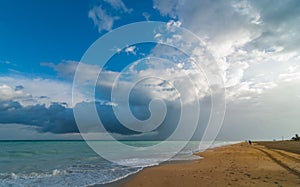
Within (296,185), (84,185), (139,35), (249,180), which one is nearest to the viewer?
(296,185)

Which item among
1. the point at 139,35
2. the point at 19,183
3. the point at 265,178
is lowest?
the point at 19,183

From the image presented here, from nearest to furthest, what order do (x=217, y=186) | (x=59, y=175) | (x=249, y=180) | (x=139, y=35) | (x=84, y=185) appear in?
(x=217, y=186) < (x=249, y=180) < (x=84, y=185) < (x=59, y=175) < (x=139, y=35)

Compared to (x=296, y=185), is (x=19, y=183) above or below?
below

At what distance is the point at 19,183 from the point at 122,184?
5863mm

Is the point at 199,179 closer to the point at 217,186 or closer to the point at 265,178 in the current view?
the point at 217,186

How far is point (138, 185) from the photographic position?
11273 millimetres

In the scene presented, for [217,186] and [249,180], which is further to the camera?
[249,180]

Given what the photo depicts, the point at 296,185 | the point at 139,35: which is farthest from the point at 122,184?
the point at 139,35

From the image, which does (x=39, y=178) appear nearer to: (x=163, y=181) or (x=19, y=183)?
(x=19, y=183)

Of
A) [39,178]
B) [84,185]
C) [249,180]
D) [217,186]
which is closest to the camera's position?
[217,186]

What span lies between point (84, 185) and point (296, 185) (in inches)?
386

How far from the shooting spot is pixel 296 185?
9156mm

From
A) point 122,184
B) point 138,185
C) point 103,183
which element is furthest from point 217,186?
point 103,183

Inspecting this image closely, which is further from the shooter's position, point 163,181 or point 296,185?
point 163,181
